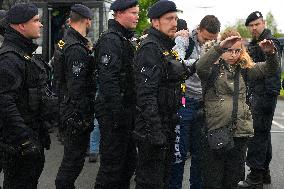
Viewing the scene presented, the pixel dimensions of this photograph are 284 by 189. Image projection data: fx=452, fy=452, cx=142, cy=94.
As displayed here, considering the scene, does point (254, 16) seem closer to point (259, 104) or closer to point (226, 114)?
point (259, 104)

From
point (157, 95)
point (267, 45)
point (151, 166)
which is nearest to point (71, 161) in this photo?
point (151, 166)

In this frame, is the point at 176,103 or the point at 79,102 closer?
the point at 176,103

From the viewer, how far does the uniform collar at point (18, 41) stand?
3.30 metres

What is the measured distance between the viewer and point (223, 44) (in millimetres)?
3584

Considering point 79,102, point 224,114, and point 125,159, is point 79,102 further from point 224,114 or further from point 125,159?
point 224,114

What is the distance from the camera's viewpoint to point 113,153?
4.14 metres

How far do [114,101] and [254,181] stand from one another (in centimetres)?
224

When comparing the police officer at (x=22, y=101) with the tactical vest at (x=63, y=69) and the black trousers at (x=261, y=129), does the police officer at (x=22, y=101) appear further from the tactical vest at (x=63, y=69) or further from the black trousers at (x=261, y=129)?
the black trousers at (x=261, y=129)

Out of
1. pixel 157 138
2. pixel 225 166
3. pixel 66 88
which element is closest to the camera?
pixel 157 138

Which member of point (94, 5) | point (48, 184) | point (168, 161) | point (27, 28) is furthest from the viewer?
point (94, 5)

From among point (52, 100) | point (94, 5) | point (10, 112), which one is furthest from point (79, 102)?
point (94, 5)

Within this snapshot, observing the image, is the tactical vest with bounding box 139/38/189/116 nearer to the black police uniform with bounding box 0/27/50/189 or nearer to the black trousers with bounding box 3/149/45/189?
the black police uniform with bounding box 0/27/50/189

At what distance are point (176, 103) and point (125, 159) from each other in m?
0.90

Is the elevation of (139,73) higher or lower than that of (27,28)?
lower
